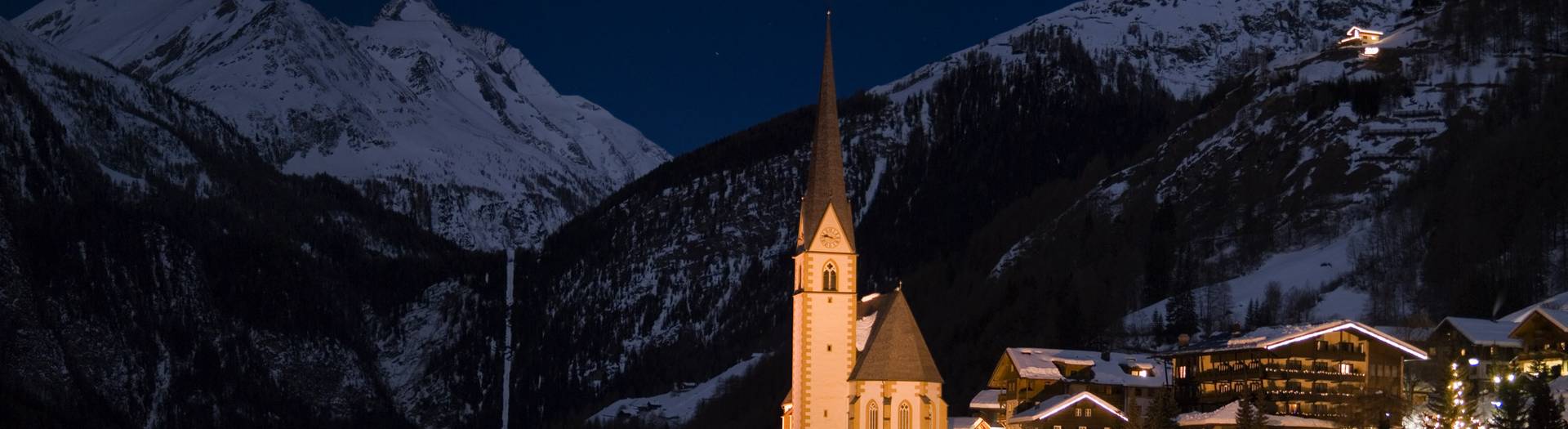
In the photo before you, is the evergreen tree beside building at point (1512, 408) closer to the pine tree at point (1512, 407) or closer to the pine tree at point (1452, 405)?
the pine tree at point (1512, 407)

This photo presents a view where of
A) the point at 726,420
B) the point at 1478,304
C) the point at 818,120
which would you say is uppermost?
the point at 818,120

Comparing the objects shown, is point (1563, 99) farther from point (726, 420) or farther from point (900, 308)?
point (900, 308)

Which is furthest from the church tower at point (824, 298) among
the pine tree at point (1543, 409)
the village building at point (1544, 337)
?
the pine tree at point (1543, 409)

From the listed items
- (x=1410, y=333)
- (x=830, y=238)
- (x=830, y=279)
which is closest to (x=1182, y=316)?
(x=1410, y=333)

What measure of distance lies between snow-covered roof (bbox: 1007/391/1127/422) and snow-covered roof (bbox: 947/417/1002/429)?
23.2 ft

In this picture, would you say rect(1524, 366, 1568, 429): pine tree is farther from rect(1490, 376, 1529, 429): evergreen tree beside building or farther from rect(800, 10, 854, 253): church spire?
rect(800, 10, 854, 253): church spire

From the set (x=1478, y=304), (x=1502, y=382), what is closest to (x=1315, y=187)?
(x=1478, y=304)

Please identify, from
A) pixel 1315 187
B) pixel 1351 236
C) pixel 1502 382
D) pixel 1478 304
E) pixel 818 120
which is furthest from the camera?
pixel 1315 187

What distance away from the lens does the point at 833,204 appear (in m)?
112

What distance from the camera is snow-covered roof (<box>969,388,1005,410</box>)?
125988 millimetres

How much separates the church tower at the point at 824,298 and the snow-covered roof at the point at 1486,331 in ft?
109

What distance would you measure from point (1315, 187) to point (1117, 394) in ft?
257

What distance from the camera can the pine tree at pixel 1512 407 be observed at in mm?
81625

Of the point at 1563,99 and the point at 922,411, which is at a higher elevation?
the point at 1563,99
